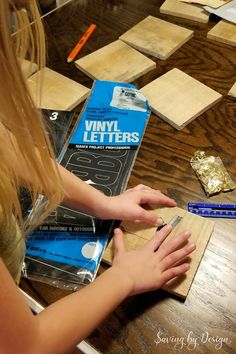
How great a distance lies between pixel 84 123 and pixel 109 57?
0.80 feet

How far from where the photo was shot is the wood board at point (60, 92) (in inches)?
32.1

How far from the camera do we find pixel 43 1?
1.11 metres

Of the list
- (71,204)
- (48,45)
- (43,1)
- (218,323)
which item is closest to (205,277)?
(218,323)

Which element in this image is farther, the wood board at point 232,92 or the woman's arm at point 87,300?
the wood board at point 232,92

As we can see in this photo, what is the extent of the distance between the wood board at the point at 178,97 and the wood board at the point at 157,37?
0.35 feet

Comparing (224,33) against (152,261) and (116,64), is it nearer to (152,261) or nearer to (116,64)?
(116,64)

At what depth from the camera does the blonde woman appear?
0.41m

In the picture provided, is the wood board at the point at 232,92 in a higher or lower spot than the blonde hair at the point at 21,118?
lower

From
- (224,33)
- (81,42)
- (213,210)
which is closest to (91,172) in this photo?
(213,210)

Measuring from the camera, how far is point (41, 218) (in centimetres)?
61

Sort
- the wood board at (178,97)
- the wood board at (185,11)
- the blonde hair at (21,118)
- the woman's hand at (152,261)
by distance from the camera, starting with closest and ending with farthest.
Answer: the blonde hair at (21,118) → the woman's hand at (152,261) → the wood board at (178,97) → the wood board at (185,11)

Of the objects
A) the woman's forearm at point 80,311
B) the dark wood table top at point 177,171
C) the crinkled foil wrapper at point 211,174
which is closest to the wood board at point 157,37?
the dark wood table top at point 177,171

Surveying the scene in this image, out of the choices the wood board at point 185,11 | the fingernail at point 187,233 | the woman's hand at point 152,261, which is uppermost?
the wood board at point 185,11

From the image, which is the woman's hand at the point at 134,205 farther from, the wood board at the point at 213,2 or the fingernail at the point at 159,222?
the wood board at the point at 213,2
